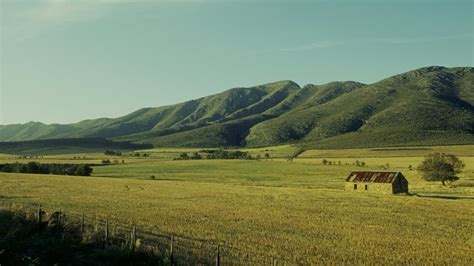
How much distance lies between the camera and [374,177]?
69.0 metres

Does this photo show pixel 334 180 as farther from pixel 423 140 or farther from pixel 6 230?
pixel 423 140

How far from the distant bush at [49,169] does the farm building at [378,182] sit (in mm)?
55500

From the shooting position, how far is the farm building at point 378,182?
6506 centimetres

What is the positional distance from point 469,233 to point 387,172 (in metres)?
38.8

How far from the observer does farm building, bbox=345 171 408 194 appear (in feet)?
213

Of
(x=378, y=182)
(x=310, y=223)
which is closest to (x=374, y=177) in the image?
(x=378, y=182)

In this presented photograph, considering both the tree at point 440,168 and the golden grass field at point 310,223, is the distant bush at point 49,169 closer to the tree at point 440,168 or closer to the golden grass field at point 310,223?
the golden grass field at point 310,223

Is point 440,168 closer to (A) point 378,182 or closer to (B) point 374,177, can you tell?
(B) point 374,177

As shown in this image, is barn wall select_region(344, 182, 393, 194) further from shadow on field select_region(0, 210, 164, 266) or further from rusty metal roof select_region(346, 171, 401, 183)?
shadow on field select_region(0, 210, 164, 266)

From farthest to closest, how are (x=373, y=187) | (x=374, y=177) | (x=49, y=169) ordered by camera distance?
(x=49, y=169)
(x=374, y=177)
(x=373, y=187)

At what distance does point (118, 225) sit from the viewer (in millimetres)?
27781

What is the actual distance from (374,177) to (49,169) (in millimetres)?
69019

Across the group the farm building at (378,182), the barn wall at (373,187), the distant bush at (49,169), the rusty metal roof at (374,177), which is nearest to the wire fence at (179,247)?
the barn wall at (373,187)

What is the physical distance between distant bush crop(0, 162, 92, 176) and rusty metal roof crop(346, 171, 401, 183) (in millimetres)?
55538
